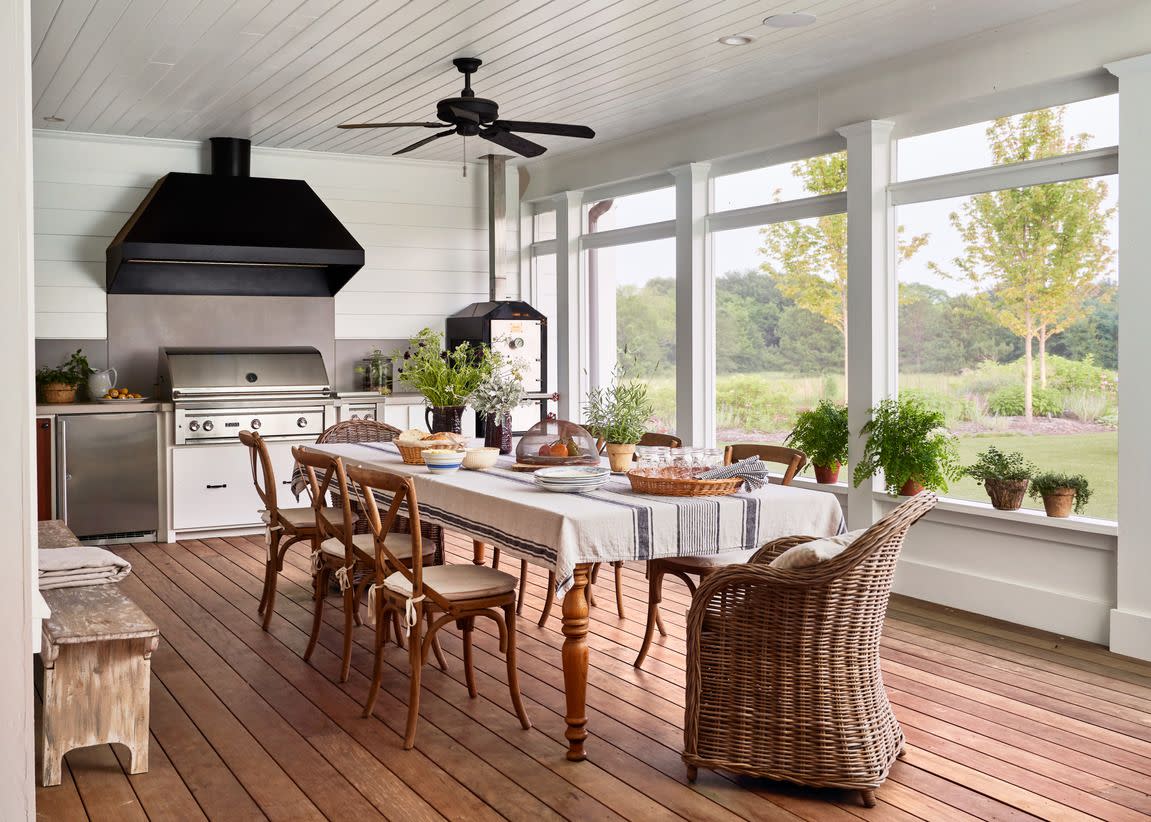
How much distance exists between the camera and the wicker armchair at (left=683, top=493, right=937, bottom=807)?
2.90 m

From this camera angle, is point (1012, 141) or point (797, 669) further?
point (1012, 141)

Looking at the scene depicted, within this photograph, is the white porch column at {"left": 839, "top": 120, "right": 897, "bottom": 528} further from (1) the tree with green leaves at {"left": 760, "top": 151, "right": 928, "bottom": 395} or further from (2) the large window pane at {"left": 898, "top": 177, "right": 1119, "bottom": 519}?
(1) the tree with green leaves at {"left": 760, "top": 151, "right": 928, "bottom": 395}

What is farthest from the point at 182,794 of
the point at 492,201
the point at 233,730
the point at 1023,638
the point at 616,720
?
the point at 492,201

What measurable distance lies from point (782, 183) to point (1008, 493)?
2.33 m

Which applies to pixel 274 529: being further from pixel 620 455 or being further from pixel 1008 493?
pixel 1008 493

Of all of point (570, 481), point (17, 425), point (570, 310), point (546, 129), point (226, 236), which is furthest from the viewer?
point (570, 310)

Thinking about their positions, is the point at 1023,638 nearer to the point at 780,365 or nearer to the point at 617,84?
the point at 780,365

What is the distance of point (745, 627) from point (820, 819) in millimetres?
548

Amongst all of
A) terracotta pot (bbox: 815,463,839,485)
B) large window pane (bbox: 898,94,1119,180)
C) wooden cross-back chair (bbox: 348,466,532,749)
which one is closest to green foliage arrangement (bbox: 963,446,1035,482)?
terracotta pot (bbox: 815,463,839,485)

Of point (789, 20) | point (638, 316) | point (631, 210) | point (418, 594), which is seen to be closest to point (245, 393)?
point (638, 316)

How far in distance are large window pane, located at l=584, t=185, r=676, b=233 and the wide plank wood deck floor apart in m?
3.32

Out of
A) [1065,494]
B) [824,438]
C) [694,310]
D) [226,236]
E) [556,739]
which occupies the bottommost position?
[556,739]

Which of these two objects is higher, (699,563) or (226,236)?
(226,236)

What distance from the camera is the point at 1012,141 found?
16.1ft
